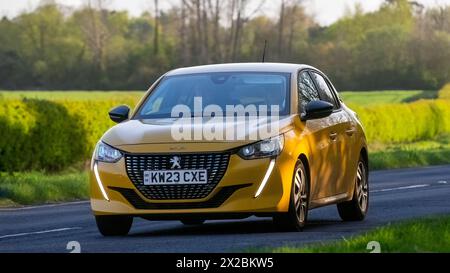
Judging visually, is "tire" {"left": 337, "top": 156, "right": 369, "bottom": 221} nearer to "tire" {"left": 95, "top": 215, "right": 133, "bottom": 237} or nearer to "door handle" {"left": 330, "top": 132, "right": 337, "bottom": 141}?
"door handle" {"left": 330, "top": 132, "right": 337, "bottom": 141}

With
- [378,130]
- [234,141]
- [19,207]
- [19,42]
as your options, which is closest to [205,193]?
[234,141]

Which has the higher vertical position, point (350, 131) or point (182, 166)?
point (182, 166)

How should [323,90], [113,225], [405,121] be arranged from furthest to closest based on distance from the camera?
[405,121]
[323,90]
[113,225]

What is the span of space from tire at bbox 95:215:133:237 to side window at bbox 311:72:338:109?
109 inches

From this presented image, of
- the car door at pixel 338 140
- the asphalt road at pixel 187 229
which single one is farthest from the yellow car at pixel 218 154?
the asphalt road at pixel 187 229

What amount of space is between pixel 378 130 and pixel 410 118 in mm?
5909

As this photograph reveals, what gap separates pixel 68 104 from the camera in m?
36.5

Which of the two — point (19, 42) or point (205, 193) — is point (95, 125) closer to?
point (205, 193)

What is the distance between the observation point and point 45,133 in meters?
33.7

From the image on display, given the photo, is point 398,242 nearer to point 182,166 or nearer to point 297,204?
point 297,204

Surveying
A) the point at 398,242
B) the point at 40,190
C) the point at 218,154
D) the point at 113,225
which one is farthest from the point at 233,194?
the point at 40,190

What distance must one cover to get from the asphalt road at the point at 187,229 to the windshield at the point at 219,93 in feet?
4.03

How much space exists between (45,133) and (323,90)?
18192 mm

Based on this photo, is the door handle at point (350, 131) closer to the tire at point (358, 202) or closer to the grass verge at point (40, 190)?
the tire at point (358, 202)
